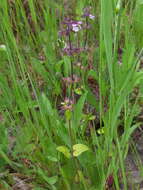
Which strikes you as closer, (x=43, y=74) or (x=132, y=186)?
(x=132, y=186)

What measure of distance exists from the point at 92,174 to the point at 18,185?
227mm

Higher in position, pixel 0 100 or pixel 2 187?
pixel 0 100

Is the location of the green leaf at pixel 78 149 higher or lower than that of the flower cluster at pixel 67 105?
lower

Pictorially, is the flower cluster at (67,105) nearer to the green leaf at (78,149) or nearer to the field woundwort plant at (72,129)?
the field woundwort plant at (72,129)

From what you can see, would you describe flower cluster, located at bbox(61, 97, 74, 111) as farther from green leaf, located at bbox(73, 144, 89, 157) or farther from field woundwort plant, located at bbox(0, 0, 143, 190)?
green leaf, located at bbox(73, 144, 89, 157)

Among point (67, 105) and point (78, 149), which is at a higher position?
point (67, 105)

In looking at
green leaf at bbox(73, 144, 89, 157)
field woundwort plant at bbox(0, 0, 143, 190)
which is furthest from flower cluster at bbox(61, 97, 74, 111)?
green leaf at bbox(73, 144, 89, 157)

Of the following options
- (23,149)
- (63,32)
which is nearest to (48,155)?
(23,149)

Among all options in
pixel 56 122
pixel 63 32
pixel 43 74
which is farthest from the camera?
pixel 43 74

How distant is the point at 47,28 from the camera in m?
1.14

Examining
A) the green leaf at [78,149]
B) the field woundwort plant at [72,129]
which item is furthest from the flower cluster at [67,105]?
the green leaf at [78,149]

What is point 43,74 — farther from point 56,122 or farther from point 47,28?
point 56,122

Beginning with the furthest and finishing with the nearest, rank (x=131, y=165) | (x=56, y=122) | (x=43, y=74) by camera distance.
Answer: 1. (x=43, y=74)
2. (x=131, y=165)
3. (x=56, y=122)

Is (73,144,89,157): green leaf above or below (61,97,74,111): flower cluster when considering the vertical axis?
below
